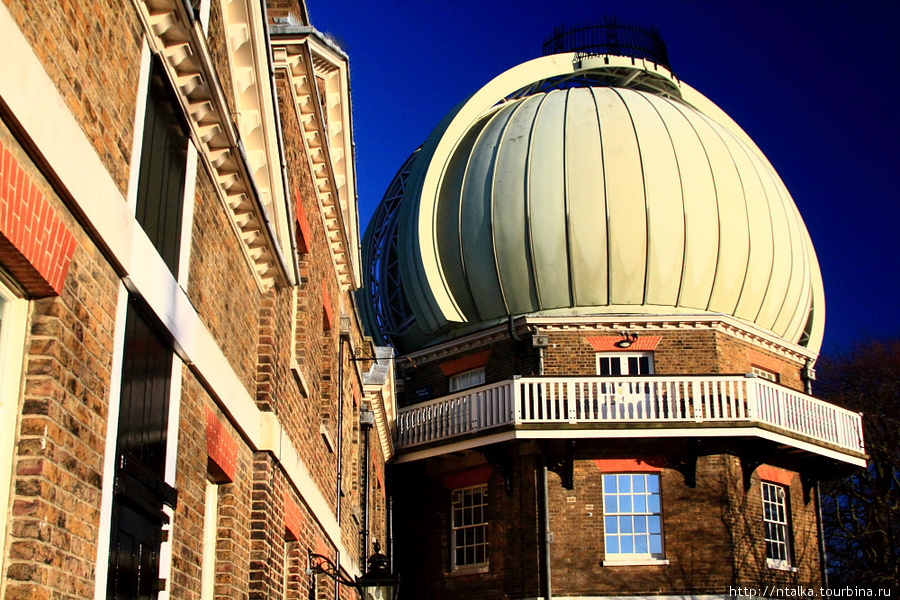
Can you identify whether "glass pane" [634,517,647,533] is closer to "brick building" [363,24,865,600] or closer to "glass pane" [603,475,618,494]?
"brick building" [363,24,865,600]

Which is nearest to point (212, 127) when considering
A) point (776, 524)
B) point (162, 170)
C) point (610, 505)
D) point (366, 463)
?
point (162, 170)

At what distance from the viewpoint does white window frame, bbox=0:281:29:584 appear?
4.30 meters

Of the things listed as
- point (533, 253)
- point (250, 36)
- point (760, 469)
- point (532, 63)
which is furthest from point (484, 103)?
point (250, 36)

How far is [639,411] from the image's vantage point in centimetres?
2327

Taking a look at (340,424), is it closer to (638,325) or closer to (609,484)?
(609,484)

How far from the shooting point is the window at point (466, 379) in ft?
85.3

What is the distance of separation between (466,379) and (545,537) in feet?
16.0

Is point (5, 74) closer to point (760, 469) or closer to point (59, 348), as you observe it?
point (59, 348)

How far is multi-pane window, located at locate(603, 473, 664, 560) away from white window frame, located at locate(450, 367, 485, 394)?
13.6ft

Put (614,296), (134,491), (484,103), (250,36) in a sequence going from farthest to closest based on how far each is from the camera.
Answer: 1. (484,103)
2. (614,296)
3. (250,36)
4. (134,491)

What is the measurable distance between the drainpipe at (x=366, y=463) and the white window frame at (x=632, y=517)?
6.33 metres

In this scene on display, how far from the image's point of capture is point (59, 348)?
4.63 meters

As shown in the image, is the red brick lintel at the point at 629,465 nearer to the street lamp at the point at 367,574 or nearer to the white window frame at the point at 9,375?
the street lamp at the point at 367,574

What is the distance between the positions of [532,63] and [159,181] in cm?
2480
